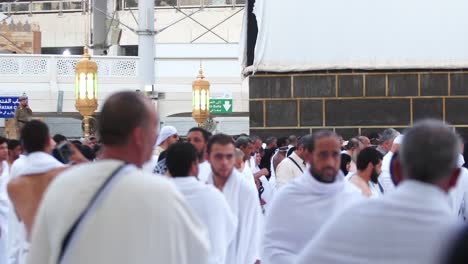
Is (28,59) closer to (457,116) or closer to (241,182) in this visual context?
(457,116)

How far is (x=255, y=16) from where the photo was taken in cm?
1952

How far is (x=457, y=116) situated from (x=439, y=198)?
15.7m

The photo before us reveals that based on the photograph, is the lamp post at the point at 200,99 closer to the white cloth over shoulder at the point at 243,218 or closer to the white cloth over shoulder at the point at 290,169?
the white cloth over shoulder at the point at 290,169

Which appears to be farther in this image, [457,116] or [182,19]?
[182,19]

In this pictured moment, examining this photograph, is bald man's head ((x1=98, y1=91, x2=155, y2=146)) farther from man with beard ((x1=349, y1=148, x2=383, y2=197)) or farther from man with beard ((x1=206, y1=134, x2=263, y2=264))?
man with beard ((x1=349, y1=148, x2=383, y2=197))

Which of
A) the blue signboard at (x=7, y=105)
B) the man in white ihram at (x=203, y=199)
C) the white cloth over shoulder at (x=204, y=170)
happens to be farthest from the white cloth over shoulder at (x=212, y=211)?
the blue signboard at (x=7, y=105)

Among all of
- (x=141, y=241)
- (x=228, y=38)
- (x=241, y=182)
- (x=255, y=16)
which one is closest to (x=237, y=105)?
(x=228, y=38)

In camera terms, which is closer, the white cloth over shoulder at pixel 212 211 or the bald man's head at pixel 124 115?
the bald man's head at pixel 124 115

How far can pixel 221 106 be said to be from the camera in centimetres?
3167

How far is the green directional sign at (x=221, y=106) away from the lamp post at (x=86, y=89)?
13.1m

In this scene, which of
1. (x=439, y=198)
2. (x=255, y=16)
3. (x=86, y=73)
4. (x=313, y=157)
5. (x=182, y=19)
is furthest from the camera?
(x=182, y=19)

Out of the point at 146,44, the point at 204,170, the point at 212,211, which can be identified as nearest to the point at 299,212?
the point at 212,211

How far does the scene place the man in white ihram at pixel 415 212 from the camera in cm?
347

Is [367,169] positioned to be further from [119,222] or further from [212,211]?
[119,222]
